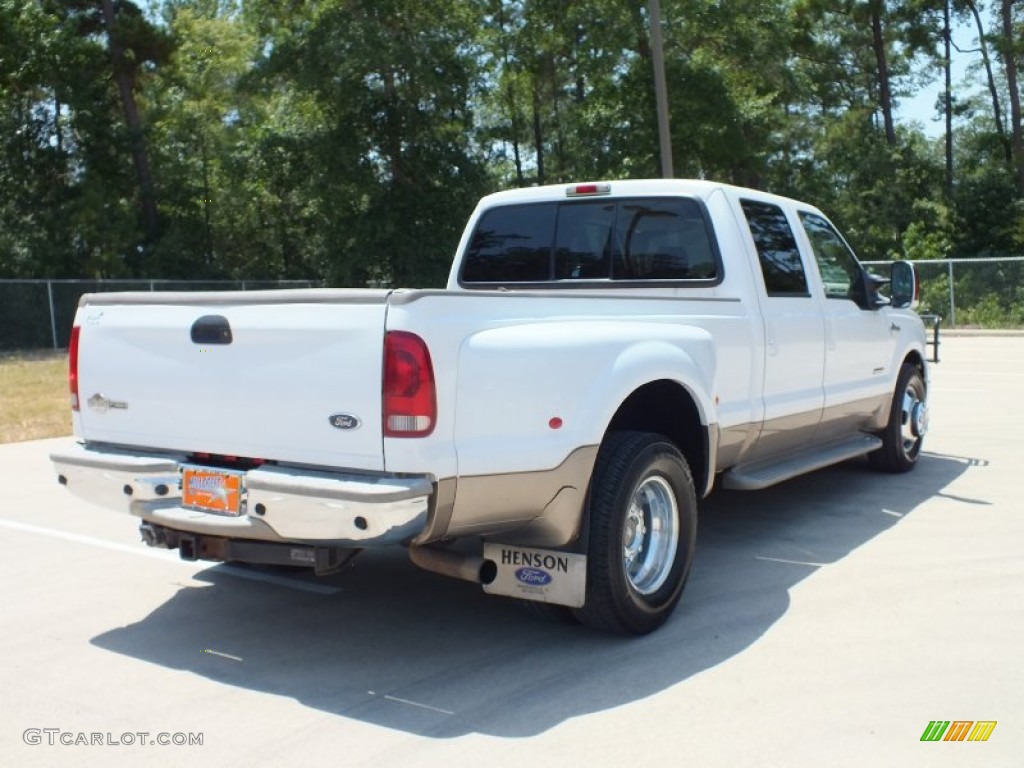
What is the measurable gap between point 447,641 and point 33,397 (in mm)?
12945

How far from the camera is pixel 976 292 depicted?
27297mm

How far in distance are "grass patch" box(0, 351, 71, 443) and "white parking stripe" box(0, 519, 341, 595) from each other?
487 cm

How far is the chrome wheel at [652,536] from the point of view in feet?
16.1

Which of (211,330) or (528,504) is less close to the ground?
(211,330)

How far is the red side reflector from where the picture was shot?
6430mm

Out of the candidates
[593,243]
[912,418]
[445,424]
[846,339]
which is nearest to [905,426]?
[912,418]

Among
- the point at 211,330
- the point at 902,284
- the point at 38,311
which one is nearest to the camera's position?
the point at 211,330

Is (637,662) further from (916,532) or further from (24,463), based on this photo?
(24,463)

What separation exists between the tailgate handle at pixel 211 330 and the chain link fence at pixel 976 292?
80.0ft

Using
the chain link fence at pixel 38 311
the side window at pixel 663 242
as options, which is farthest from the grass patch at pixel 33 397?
the side window at pixel 663 242

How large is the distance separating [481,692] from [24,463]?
7326mm

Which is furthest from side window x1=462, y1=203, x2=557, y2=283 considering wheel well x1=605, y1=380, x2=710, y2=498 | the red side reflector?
wheel well x1=605, y1=380, x2=710, y2=498

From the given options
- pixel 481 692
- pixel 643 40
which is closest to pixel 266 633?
pixel 481 692

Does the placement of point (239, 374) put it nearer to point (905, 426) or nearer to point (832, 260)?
point (832, 260)
